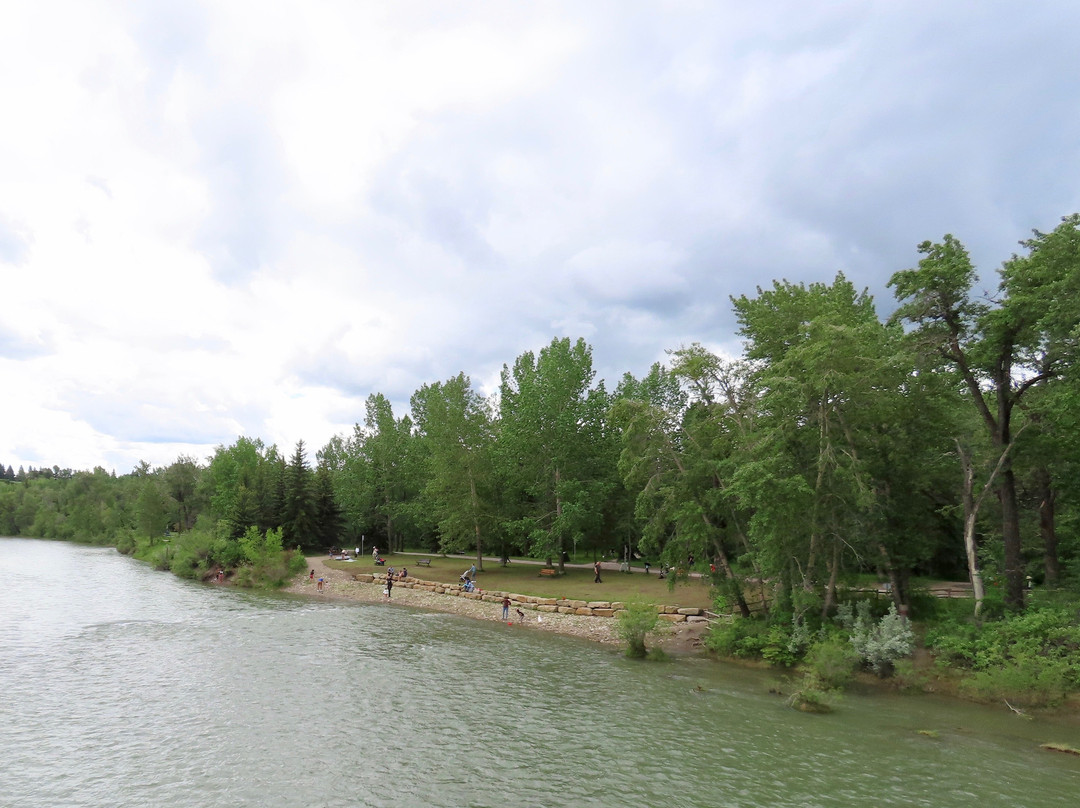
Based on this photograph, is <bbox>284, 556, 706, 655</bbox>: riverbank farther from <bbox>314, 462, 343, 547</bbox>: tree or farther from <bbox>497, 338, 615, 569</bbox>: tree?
<bbox>314, 462, 343, 547</bbox>: tree

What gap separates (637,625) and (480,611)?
15.6m

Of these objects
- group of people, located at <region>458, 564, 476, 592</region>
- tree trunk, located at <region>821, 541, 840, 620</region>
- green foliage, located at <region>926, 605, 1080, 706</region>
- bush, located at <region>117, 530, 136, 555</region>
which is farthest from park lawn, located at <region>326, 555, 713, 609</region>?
bush, located at <region>117, 530, 136, 555</region>

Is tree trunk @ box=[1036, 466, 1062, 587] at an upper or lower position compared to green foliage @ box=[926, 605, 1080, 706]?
upper

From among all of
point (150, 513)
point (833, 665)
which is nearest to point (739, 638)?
point (833, 665)

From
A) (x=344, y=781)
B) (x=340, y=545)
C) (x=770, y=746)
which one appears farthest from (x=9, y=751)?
(x=340, y=545)

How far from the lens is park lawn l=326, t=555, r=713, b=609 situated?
38.8 metres

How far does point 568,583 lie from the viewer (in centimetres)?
4656

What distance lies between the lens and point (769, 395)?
26.2 m

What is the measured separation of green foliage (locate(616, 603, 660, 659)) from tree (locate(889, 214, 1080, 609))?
1365cm

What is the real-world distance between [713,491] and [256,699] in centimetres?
2014

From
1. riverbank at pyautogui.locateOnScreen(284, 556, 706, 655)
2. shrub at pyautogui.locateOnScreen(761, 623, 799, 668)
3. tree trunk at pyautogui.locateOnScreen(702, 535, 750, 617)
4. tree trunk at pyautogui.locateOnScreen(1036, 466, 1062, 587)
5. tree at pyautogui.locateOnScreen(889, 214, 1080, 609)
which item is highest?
tree at pyautogui.locateOnScreen(889, 214, 1080, 609)

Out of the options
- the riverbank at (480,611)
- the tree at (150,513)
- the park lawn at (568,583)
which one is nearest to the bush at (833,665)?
the riverbank at (480,611)

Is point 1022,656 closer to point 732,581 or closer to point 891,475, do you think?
point 891,475

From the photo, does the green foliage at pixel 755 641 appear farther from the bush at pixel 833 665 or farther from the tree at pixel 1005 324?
the tree at pixel 1005 324
